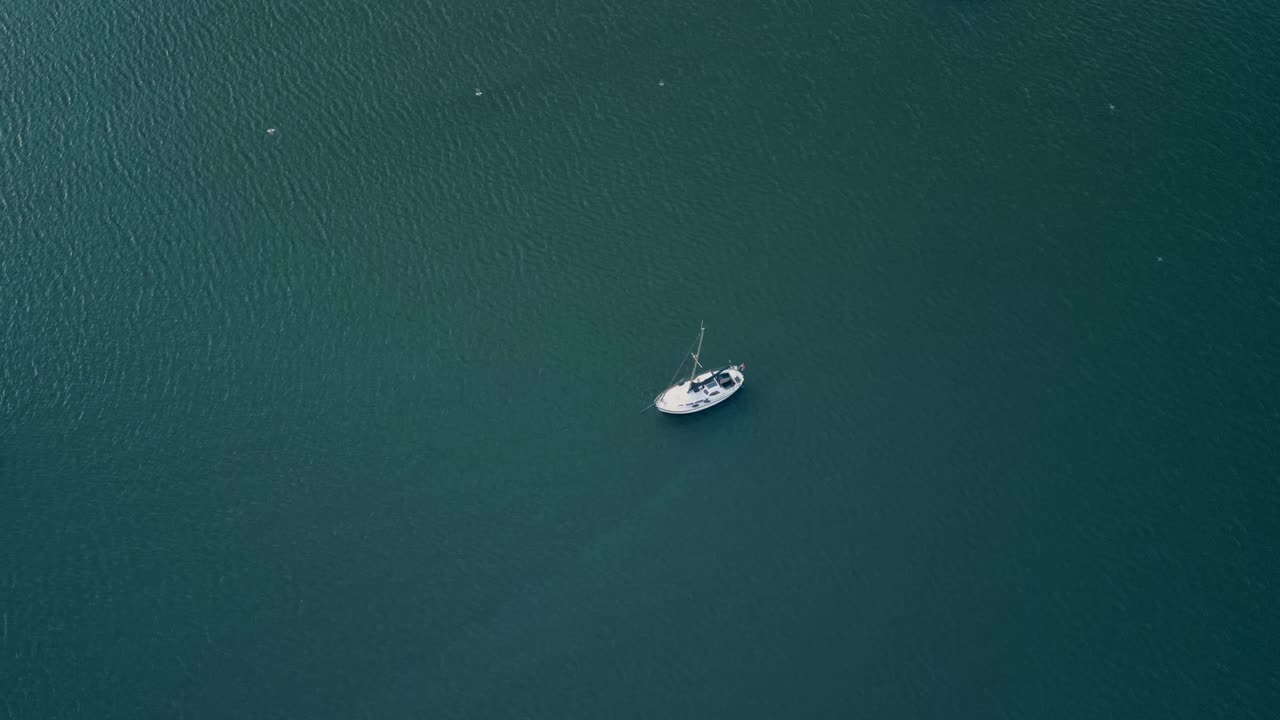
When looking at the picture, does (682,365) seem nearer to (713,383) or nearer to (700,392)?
(713,383)

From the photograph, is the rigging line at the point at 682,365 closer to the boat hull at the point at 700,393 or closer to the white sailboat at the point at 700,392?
the white sailboat at the point at 700,392

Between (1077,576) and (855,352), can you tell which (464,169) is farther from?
(1077,576)

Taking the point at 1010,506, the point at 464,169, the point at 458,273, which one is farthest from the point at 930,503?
the point at 464,169

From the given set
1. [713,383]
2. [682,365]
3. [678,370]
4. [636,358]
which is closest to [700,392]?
[713,383]

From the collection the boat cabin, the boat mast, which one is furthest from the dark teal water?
the boat cabin

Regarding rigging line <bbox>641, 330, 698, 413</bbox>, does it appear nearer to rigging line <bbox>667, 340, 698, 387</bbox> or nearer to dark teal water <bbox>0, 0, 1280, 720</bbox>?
rigging line <bbox>667, 340, 698, 387</bbox>

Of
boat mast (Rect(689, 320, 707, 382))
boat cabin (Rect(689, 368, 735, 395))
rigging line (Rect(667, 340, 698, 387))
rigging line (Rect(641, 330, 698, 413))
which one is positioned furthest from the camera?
boat mast (Rect(689, 320, 707, 382))

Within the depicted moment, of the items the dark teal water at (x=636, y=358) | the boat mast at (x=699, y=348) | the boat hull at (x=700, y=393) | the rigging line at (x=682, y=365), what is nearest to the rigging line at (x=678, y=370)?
the rigging line at (x=682, y=365)
